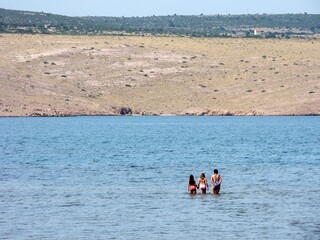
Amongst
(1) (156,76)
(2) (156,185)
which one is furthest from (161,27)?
(2) (156,185)

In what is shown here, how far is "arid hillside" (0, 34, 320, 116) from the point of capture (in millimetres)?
105625

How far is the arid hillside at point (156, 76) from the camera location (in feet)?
347

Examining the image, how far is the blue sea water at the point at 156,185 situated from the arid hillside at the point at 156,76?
2398 centimetres

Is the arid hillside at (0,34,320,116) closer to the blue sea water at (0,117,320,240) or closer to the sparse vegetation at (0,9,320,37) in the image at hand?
the sparse vegetation at (0,9,320,37)

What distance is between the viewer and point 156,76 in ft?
383

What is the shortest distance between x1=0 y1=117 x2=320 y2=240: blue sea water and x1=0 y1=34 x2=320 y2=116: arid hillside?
2398 centimetres

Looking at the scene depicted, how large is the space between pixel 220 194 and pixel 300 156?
66.7 feet

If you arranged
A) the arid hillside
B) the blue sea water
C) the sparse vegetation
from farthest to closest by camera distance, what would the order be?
the sparse vegetation, the arid hillside, the blue sea water

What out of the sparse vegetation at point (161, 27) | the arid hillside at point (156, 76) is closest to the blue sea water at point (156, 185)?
the arid hillside at point (156, 76)

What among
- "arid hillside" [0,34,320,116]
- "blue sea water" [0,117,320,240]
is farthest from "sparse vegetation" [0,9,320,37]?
"blue sea water" [0,117,320,240]

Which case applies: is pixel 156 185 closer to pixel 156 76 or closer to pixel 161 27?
pixel 156 76

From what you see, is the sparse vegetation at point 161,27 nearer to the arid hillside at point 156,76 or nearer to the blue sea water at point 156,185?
the arid hillside at point 156,76

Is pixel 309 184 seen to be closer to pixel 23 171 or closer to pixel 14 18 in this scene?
pixel 23 171

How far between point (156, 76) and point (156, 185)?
3013 inches
